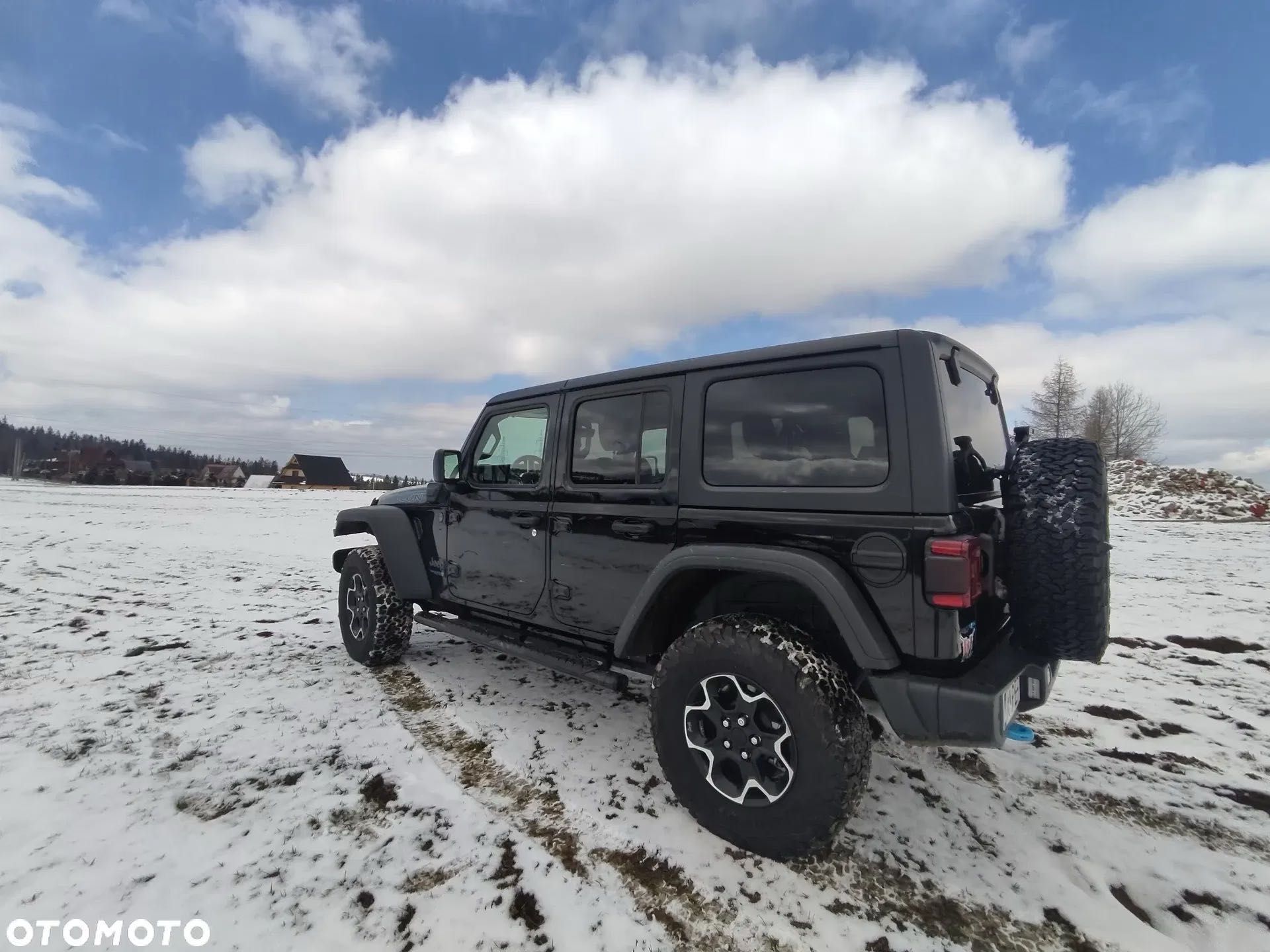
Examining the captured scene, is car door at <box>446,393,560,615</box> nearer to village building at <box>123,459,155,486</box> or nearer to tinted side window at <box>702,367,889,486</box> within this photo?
tinted side window at <box>702,367,889,486</box>

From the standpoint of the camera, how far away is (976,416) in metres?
2.80

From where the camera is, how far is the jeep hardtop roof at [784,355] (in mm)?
2367

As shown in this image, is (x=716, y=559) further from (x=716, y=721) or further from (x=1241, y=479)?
(x=1241, y=479)

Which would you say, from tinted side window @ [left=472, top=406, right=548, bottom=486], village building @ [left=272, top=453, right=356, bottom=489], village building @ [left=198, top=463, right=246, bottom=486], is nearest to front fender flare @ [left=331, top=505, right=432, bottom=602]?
tinted side window @ [left=472, top=406, right=548, bottom=486]

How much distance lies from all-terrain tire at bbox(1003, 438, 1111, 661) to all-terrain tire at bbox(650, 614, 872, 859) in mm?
826

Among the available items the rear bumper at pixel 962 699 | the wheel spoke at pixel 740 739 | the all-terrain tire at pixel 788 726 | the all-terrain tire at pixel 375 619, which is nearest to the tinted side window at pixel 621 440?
the all-terrain tire at pixel 788 726

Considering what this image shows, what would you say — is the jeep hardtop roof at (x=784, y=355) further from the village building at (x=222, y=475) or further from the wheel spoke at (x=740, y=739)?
the village building at (x=222, y=475)

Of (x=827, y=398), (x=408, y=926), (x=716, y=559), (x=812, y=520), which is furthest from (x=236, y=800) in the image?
(x=827, y=398)

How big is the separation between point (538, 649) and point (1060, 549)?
8.72 ft

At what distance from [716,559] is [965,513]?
0.98 m

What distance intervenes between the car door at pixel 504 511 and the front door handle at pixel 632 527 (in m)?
0.60

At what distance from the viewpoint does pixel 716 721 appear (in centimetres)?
252

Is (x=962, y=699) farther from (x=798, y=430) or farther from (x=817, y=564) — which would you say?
(x=798, y=430)

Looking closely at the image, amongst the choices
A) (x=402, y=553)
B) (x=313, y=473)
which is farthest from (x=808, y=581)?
(x=313, y=473)
